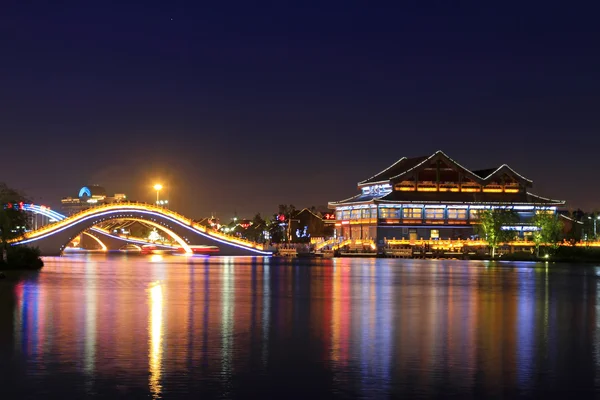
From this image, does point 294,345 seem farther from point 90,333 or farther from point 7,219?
point 7,219

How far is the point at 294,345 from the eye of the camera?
2359 cm

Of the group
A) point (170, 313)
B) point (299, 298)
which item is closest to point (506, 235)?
point (299, 298)

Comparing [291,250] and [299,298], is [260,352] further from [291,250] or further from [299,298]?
[291,250]

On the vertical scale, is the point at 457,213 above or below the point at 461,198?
below

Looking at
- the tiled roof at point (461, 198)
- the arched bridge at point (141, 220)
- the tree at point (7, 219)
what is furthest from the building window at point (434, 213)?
the tree at point (7, 219)

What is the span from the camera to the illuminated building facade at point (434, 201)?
142 meters

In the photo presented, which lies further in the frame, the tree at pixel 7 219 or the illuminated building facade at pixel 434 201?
the illuminated building facade at pixel 434 201

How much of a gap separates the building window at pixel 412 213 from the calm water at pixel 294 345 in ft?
326

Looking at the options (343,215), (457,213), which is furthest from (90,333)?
(343,215)

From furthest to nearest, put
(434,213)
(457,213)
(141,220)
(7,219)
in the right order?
1. (457,213)
2. (434,213)
3. (141,220)
4. (7,219)

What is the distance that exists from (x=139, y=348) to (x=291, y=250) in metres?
113

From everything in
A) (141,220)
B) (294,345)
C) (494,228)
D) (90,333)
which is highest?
(141,220)

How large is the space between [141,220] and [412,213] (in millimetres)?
40269

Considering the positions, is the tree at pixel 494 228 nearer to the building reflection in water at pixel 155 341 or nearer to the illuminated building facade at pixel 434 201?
the illuminated building facade at pixel 434 201
